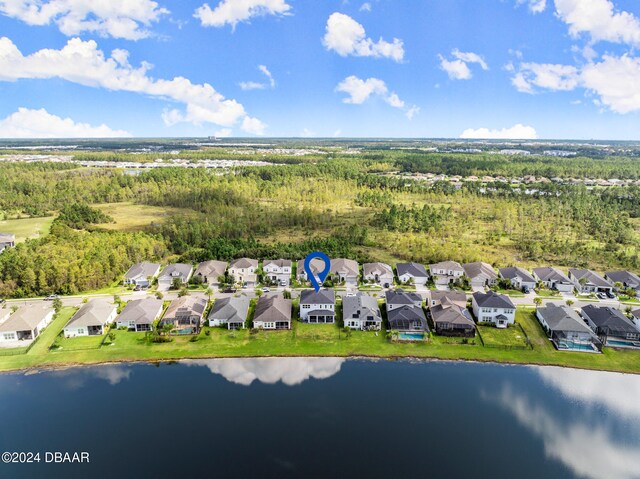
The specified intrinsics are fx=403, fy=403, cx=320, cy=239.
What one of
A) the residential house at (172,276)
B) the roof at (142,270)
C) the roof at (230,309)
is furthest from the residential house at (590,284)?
the roof at (142,270)

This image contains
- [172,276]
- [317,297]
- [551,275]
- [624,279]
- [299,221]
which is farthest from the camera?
[299,221]

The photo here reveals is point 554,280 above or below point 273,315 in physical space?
above

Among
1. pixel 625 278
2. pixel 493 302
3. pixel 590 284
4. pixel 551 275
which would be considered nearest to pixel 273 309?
pixel 493 302

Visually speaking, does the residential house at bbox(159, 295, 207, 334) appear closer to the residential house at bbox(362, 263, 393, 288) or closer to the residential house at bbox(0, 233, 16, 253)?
the residential house at bbox(362, 263, 393, 288)

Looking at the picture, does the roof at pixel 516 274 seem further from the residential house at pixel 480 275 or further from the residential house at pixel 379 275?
the residential house at pixel 379 275

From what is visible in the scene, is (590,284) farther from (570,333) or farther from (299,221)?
(299,221)

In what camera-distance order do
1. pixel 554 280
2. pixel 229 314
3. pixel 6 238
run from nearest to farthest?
pixel 229 314
pixel 554 280
pixel 6 238

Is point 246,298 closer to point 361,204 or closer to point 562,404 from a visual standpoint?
point 562,404
